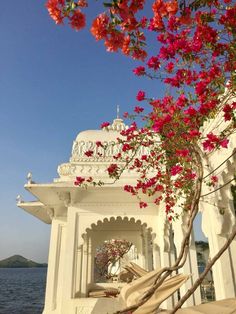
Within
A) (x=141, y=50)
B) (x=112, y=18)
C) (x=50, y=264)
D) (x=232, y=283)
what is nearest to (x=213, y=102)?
(x=141, y=50)

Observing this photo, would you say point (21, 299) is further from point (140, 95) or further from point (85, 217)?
point (140, 95)

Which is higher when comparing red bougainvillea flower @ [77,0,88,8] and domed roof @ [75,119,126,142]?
domed roof @ [75,119,126,142]

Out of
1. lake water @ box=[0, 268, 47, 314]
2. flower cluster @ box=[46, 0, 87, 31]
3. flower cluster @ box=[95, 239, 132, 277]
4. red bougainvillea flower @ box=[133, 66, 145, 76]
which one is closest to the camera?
flower cluster @ box=[46, 0, 87, 31]

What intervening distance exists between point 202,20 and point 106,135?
5.78 meters

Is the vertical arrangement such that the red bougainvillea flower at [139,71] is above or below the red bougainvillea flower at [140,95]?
below

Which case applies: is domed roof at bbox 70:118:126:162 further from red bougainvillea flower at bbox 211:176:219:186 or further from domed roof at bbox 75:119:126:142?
red bougainvillea flower at bbox 211:176:219:186

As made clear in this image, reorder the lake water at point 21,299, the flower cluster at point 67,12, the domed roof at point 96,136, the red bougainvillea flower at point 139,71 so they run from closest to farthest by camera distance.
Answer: the flower cluster at point 67,12 < the red bougainvillea flower at point 139,71 < the domed roof at point 96,136 < the lake water at point 21,299

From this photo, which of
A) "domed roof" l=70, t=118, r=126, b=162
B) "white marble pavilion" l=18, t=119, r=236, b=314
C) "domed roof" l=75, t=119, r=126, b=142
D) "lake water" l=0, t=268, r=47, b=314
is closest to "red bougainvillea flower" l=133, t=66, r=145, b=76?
"white marble pavilion" l=18, t=119, r=236, b=314

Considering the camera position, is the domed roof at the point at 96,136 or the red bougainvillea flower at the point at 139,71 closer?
the red bougainvillea flower at the point at 139,71

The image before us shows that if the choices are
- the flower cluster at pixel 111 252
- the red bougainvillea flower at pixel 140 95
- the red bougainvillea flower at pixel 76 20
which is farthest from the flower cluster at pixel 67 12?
the flower cluster at pixel 111 252

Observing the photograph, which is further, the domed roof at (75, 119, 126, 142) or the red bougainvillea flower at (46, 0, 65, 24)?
the domed roof at (75, 119, 126, 142)

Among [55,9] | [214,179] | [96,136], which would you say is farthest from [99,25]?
[96,136]

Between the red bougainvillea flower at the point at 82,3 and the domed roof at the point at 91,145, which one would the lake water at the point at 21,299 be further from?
the red bougainvillea flower at the point at 82,3

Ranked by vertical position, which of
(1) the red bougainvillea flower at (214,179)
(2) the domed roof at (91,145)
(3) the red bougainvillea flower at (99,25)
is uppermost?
(2) the domed roof at (91,145)
